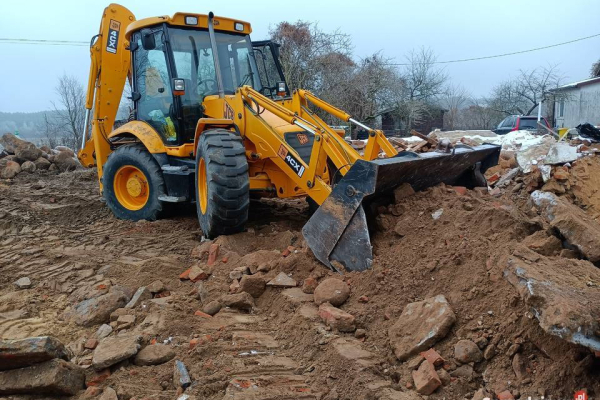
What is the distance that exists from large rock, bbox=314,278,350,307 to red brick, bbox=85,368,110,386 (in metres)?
1.58

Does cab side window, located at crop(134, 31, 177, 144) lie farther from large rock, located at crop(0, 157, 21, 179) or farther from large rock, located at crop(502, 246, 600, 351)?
large rock, located at crop(0, 157, 21, 179)

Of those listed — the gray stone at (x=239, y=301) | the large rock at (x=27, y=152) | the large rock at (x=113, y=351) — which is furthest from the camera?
the large rock at (x=27, y=152)

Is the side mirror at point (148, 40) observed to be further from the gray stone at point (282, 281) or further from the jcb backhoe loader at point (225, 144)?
the gray stone at point (282, 281)

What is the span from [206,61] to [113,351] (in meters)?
4.33

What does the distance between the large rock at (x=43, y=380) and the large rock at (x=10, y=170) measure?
37.5 feet

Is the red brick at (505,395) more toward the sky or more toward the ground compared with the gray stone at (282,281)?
more toward the ground

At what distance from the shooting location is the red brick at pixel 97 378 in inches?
124

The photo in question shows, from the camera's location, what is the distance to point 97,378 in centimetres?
320

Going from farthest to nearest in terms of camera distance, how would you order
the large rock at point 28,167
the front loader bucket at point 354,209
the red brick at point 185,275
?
the large rock at point 28,167 → the red brick at point 185,275 → the front loader bucket at point 354,209

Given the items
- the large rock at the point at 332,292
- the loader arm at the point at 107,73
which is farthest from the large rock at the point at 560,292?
the loader arm at the point at 107,73

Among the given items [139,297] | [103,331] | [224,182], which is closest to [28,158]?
[224,182]

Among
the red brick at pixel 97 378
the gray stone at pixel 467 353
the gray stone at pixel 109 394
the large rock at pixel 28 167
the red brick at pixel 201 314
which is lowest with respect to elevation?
the red brick at pixel 201 314

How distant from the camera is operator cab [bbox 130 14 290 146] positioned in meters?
6.50

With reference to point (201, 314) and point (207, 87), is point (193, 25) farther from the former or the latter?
point (201, 314)
